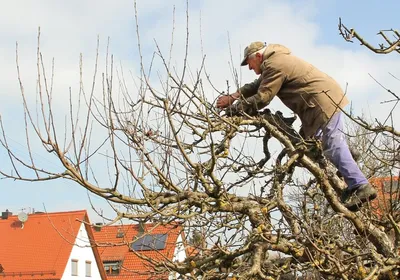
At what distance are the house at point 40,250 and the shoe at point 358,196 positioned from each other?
19.2m

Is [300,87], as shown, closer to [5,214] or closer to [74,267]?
[74,267]

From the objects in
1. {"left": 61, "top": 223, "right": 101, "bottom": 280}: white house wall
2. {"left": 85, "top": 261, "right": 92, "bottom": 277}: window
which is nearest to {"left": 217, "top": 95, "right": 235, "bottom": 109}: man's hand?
{"left": 61, "top": 223, "right": 101, "bottom": 280}: white house wall

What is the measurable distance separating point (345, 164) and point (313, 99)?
58 cm

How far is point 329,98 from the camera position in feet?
17.6

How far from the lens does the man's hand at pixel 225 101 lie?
575cm

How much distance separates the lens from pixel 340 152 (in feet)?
17.9

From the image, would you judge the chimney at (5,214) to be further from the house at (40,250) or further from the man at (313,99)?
the man at (313,99)

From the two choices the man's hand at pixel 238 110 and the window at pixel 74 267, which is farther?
the window at pixel 74 267

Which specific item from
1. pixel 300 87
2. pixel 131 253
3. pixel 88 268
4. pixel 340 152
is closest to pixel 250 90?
pixel 300 87

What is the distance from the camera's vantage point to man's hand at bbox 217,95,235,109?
5.75m

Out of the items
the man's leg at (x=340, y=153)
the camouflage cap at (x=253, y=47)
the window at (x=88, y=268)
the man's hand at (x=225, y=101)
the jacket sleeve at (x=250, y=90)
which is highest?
the window at (x=88, y=268)

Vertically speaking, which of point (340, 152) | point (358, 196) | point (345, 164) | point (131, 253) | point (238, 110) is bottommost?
point (358, 196)

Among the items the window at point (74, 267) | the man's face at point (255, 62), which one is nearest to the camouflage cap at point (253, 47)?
the man's face at point (255, 62)

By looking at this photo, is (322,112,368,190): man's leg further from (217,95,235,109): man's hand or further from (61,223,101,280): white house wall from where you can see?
(61,223,101,280): white house wall
